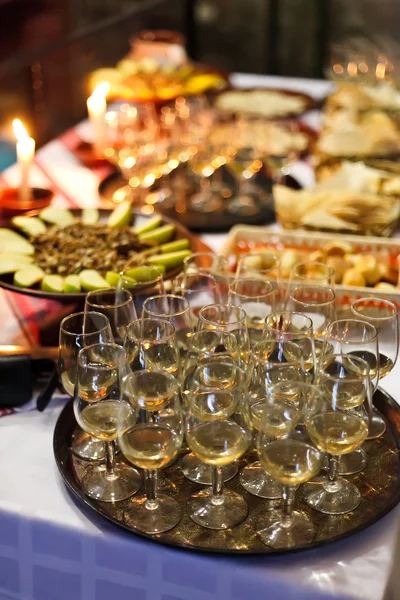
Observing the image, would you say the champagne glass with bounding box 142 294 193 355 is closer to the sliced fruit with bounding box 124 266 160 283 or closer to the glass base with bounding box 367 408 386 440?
the sliced fruit with bounding box 124 266 160 283

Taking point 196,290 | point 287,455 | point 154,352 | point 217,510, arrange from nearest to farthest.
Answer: point 287,455 → point 217,510 → point 154,352 → point 196,290

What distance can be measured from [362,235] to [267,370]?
1.01 m

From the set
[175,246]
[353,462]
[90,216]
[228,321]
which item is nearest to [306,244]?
[175,246]

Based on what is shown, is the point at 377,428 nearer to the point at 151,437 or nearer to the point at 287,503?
the point at 287,503

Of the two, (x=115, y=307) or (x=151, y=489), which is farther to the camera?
(x=115, y=307)

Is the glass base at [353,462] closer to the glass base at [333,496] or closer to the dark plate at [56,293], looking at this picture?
the glass base at [333,496]

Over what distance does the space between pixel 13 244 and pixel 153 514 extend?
34.5 inches

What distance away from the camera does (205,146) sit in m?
2.55

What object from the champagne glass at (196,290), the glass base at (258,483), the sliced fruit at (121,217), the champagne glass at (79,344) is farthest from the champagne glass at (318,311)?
the sliced fruit at (121,217)

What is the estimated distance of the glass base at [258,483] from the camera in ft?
3.96

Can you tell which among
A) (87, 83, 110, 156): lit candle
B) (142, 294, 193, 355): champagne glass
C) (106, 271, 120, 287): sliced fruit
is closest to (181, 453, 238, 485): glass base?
(142, 294, 193, 355): champagne glass

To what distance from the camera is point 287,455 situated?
42.3 inches

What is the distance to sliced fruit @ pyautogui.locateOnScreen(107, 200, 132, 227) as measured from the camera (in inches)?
78.3

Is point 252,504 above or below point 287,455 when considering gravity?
below
